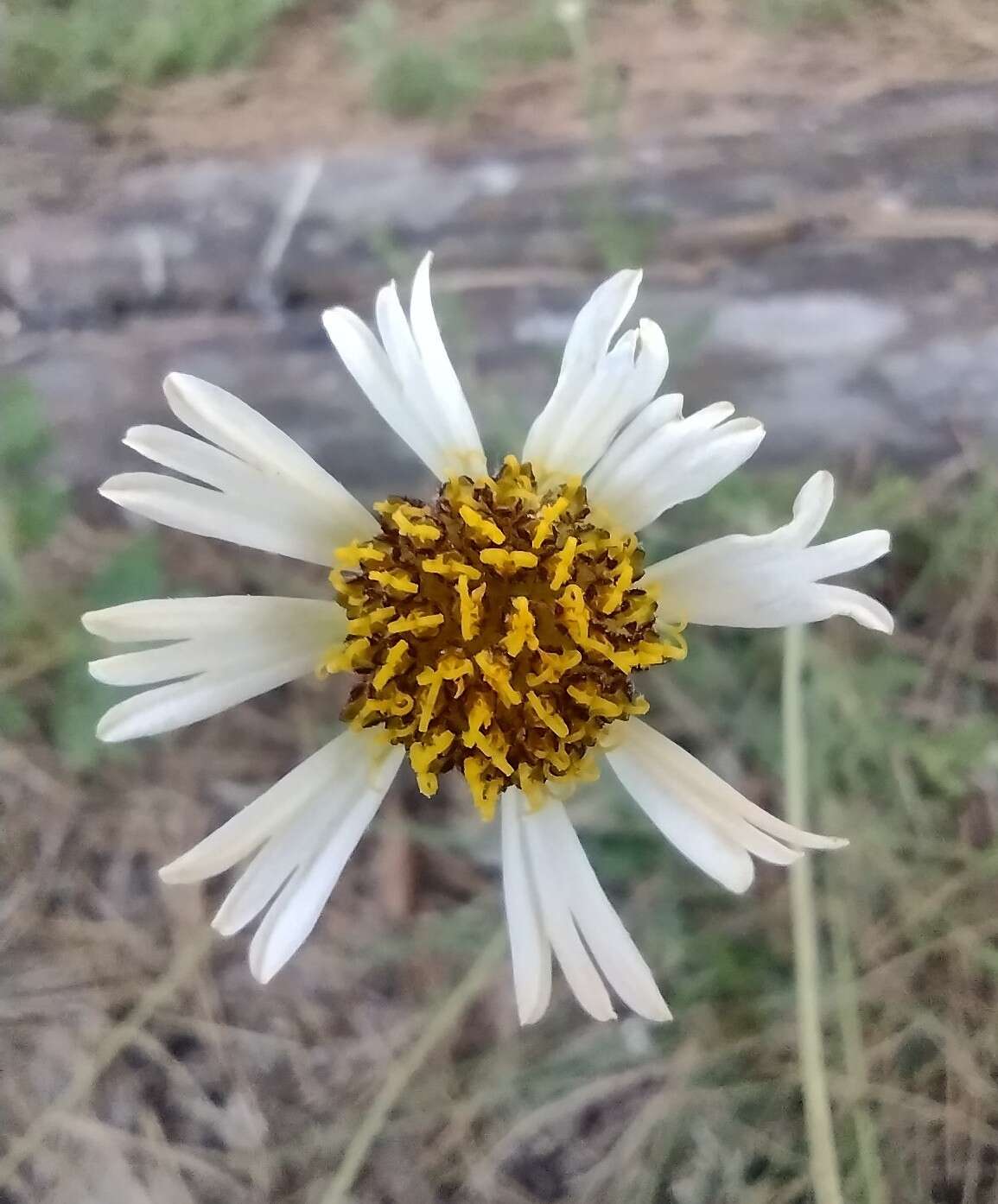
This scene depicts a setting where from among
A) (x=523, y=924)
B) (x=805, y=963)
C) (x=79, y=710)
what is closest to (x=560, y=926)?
(x=523, y=924)

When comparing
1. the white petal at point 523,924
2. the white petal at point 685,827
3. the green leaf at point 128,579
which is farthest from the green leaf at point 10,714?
the white petal at point 685,827

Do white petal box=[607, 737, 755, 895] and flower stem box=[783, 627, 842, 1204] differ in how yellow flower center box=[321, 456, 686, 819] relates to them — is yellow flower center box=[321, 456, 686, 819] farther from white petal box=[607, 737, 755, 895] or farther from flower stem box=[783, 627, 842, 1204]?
flower stem box=[783, 627, 842, 1204]

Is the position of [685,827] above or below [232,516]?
below

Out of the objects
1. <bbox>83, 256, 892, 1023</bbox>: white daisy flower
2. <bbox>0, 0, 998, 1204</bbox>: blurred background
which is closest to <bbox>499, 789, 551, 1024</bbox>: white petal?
<bbox>83, 256, 892, 1023</bbox>: white daisy flower

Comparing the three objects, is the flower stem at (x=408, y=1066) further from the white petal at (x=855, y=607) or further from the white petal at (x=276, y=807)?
the white petal at (x=855, y=607)

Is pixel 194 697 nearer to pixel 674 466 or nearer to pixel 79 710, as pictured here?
pixel 674 466

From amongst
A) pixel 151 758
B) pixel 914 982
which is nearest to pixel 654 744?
pixel 914 982
